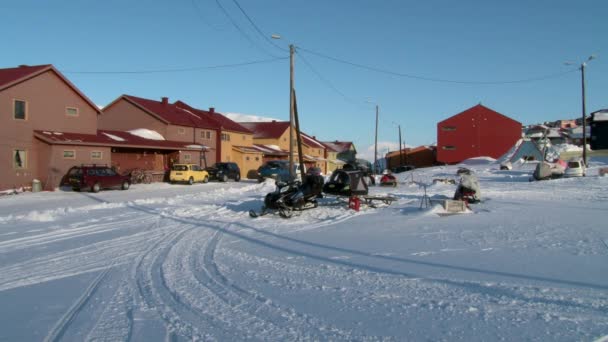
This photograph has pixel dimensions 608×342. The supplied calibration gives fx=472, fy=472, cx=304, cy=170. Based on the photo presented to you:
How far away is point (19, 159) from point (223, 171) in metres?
15.2

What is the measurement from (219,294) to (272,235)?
508 centimetres

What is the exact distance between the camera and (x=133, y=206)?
18.4 metres

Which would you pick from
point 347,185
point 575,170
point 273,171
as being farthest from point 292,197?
point 575,170

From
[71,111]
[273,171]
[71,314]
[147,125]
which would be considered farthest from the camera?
[147,125]

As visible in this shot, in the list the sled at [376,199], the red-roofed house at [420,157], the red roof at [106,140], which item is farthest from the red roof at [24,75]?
the red-roofed house at [420,157]

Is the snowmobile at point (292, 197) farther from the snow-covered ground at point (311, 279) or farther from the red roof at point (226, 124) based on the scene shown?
the red roof at point (226, 124)

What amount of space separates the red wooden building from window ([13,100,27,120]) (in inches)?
2208

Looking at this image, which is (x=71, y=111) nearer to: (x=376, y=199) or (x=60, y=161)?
(x=60, y=161)

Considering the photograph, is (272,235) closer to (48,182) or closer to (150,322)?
(150,322)

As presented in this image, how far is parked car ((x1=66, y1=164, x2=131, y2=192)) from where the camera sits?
25.3 metres

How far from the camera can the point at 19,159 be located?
2575 cm

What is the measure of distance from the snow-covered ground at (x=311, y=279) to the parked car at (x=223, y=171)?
23.7m

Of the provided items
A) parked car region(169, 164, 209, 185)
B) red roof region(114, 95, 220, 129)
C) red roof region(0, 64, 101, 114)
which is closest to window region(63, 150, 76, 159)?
red roof region(0, 64, 101, 114)

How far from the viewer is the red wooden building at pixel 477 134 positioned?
6644 centimetres
